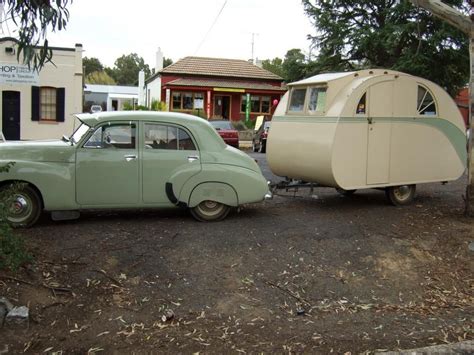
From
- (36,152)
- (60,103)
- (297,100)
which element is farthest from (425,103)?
(60,103)

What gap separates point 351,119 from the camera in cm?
848

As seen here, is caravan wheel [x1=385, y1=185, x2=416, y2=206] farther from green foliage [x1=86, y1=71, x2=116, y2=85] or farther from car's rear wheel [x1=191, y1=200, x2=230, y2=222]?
green foliage [x1=86, y1=71, x2=116, y2=85]

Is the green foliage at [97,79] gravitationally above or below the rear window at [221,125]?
above

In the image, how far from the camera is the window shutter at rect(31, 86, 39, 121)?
943 inches

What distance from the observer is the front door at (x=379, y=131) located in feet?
28.5

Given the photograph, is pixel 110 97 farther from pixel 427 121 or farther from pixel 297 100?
pixel 427 121

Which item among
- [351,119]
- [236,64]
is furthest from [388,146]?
[236,64]

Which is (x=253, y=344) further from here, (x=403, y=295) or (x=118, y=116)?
(x=118, y=116)

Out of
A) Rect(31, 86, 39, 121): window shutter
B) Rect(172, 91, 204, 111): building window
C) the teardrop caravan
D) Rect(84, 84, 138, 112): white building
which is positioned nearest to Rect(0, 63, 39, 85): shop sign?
Rect(31, 86, 39, 121): window shutter

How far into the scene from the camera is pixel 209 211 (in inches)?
311

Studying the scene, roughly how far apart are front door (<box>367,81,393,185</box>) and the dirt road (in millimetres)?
807

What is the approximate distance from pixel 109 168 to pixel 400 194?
4.94 metres

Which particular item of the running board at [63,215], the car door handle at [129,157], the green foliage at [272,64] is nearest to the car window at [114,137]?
the car door handle at [129,157]

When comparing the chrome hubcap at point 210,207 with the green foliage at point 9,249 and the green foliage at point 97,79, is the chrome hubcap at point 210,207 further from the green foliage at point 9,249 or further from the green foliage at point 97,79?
the green foliage at point 97,79
